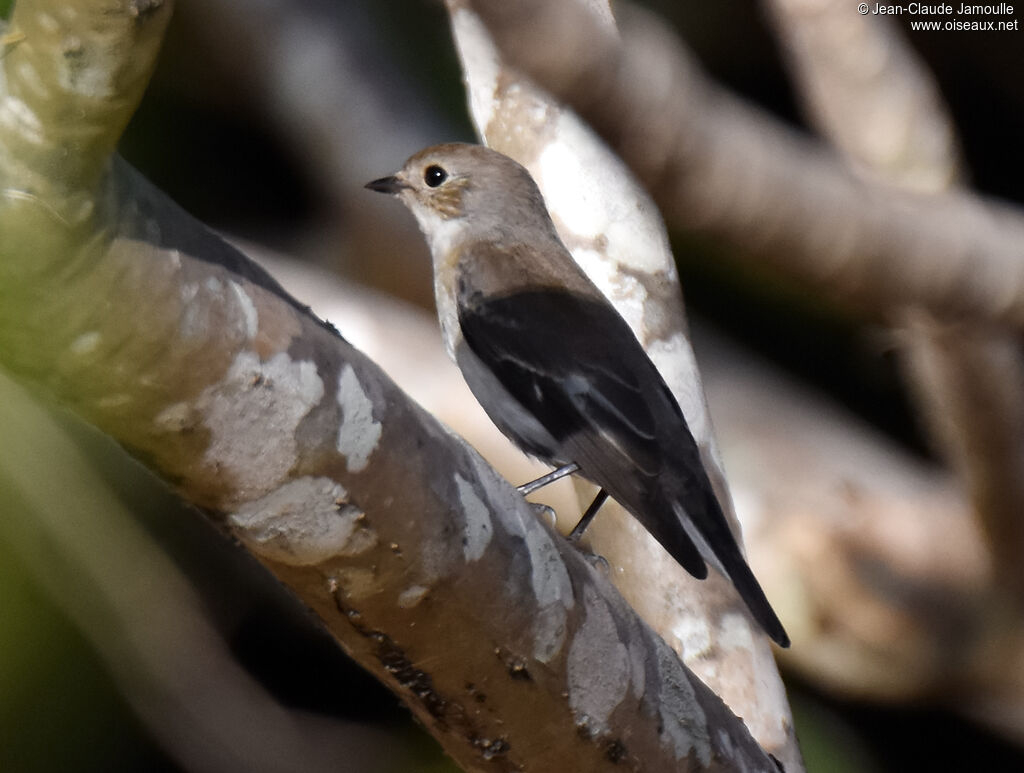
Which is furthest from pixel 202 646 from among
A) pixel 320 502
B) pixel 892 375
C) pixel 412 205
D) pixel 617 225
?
pixel 892 375

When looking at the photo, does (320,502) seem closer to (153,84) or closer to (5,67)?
(5,67)

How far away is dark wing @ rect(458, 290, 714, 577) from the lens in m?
2.57

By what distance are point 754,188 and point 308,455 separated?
2.05ft

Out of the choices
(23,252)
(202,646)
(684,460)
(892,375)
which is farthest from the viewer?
(892,375)

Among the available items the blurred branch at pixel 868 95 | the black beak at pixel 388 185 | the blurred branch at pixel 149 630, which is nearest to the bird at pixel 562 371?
the black beak at pixel 388 185

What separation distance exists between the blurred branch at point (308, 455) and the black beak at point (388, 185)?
1.85 m

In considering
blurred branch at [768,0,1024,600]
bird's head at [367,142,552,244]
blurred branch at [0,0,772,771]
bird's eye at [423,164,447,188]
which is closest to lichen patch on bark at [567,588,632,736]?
blurred branch at [0,0,772,771]

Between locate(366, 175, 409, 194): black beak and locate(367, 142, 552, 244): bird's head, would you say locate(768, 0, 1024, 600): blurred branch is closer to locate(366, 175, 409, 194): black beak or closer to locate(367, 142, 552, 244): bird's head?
locate(367, 142, 552, 244): bird's head

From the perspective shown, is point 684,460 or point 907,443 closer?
point 684,460

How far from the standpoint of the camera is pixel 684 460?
264cm

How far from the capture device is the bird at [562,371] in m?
2.53

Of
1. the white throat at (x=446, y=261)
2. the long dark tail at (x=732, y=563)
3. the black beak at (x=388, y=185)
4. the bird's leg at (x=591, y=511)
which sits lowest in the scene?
the long dark tail at (x=732, y=563)

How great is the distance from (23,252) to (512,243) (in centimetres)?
202

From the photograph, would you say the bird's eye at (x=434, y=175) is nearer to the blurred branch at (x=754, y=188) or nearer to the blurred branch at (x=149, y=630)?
the blurred branch at (x=149, y=630)
